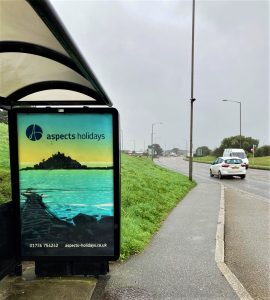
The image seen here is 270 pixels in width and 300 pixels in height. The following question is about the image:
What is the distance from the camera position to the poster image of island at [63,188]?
507cm

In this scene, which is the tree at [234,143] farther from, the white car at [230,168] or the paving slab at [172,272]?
the paving slab at [172,272]

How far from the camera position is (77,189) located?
5090 mm

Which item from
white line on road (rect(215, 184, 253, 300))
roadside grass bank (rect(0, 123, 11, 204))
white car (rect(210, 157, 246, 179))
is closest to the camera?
white line on road (rect(215, 184, 253, 300))

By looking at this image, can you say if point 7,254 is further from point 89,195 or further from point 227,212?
point 227,212

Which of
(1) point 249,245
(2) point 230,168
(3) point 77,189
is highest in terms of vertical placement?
(3) point 77,189

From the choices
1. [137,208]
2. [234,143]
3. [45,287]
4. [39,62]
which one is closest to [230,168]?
[137,208]

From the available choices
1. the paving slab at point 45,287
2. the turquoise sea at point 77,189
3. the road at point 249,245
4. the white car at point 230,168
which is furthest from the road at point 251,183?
the paving slab at point 45,287

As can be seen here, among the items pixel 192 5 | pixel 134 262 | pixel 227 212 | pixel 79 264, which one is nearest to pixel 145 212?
pixel 227 212

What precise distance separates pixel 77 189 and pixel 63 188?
17 centimetres

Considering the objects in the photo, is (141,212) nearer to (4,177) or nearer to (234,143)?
(4,177)

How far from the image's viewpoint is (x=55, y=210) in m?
5.08

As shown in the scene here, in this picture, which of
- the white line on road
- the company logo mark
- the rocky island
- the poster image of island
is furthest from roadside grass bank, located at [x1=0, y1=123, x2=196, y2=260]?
→ the company logo mark

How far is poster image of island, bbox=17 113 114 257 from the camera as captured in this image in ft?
16.6

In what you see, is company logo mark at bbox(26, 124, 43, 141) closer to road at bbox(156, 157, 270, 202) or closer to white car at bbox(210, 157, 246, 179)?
road at bbox(156, 157, 270, 202)
